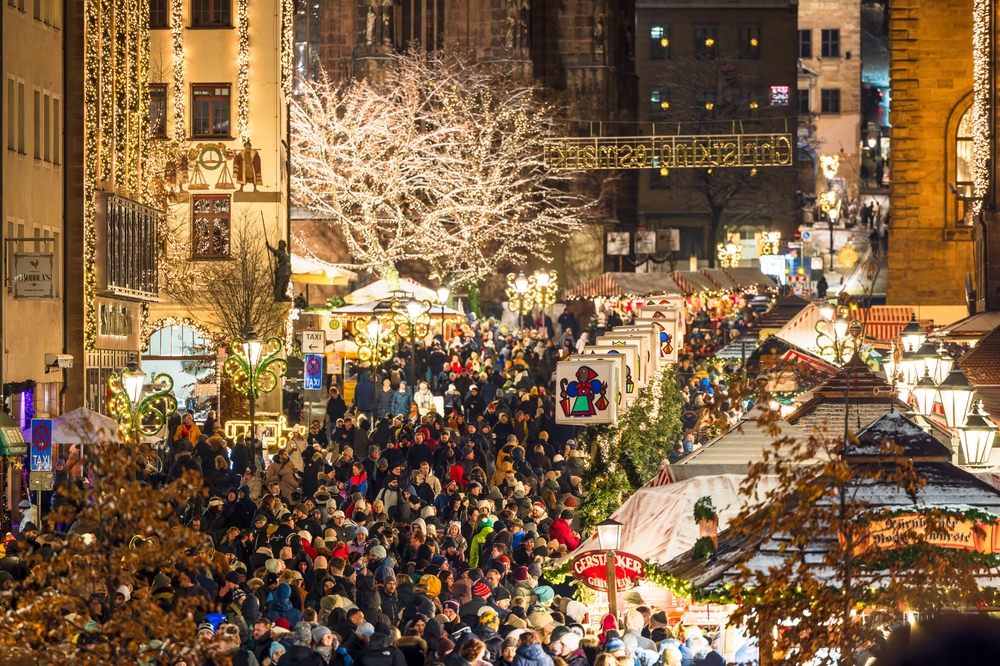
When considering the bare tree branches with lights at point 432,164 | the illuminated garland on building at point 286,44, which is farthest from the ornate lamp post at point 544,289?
the illuminated garland on building at point 286,44

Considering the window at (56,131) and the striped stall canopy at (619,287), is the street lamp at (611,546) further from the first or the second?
the striped stall canopy at (619,287)

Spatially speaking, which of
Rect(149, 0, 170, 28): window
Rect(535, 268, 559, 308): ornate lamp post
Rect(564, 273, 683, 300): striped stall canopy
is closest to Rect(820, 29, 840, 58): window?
Rect(535, 268, 559, 308): ornate lamp post

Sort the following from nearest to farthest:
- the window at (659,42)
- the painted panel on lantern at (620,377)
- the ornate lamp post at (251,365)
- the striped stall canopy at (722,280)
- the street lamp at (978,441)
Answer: the street lamp at (978,441), the painted panel on lantern at (620,377), the ornate lamp post at (251,365), the striped stall canopy at (722,280), the window at (659,42)

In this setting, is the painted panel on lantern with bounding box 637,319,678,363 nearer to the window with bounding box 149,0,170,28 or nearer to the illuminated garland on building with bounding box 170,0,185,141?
the illuminated garland on building with bounding box 170,0,185,141

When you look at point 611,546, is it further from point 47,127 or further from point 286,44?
point 286,44

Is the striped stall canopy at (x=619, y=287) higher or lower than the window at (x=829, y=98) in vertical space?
lower

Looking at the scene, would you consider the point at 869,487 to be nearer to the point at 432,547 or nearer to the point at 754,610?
the point at 754,610

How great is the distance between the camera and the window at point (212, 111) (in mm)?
39312

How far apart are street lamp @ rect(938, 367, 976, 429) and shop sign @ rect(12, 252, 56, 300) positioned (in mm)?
13891

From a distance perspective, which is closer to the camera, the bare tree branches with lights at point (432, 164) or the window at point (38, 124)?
the window at point (38, 124)

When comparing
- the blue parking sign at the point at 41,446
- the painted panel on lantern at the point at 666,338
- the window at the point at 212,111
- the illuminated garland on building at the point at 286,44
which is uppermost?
the illuminated garland on building at the point at 286,44

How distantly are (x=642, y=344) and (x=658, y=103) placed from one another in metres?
65.0

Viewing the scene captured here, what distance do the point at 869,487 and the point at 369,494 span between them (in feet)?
37.4

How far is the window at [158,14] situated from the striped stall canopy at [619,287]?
16.2m
